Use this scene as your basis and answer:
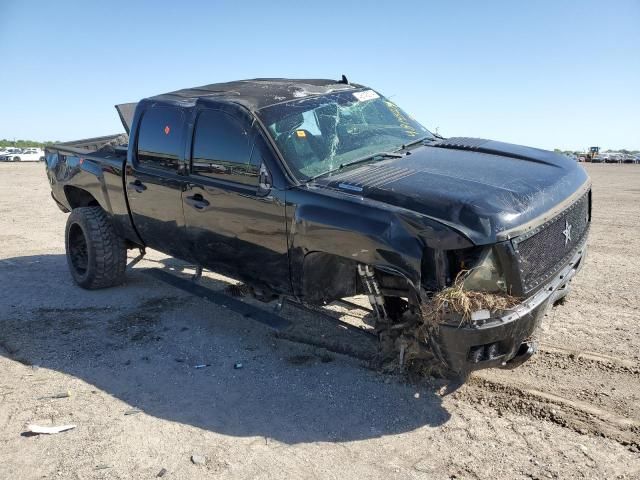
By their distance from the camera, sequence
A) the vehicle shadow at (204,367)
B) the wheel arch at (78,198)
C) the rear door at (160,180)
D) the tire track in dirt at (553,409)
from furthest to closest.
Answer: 1. the wheel arch at (78,198)
2. the rear door at (160,180)
3. the vehicle shadow at (204,367)
4. the tire track in dirt at (553,409)

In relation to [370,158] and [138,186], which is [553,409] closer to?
[370,158]

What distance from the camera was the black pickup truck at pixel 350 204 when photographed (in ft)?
10.2

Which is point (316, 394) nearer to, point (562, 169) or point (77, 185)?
point (562, 169)

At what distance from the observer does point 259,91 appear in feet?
15.5

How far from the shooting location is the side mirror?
394cm

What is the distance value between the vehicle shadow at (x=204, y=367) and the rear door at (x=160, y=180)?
2.57 feet

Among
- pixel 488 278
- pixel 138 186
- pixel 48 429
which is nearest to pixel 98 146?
pixel 138 186

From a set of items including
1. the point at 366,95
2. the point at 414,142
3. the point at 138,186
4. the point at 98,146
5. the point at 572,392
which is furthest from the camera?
the point at 98,146

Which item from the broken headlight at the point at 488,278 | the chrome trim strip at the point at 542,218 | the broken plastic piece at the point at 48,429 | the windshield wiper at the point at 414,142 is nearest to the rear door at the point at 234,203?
the windshield wiper at the point at 414,142

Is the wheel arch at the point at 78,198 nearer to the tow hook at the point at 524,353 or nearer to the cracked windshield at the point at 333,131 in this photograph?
the cracked windshield at the point at 333,131

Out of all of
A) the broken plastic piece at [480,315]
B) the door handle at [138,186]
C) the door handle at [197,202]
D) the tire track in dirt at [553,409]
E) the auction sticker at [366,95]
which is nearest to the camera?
the broken plastic piece at [480,315]

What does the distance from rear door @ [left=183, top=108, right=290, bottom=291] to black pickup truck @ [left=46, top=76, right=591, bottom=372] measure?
0.01 meters

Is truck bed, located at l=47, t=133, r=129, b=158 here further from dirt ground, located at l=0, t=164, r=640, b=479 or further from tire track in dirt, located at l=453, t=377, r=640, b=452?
tire track in dirt, located at l=453, t=377, r=640, b=452

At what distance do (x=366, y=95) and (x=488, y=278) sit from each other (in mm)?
2471
